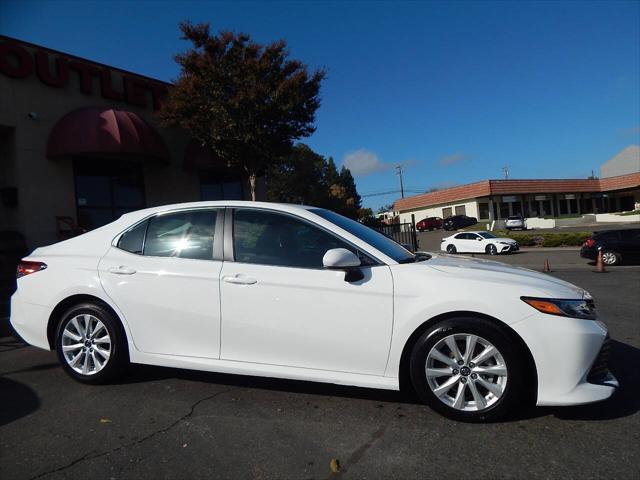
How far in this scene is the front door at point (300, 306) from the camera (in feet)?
10.4

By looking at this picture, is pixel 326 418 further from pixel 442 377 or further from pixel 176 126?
pixel 176 126

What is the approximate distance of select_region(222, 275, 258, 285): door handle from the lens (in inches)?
135

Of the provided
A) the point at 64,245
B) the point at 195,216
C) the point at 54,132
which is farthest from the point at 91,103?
the point at 195,216

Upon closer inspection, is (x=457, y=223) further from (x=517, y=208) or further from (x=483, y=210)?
(x=517, y=208)

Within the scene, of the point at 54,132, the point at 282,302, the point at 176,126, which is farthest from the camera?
the point at 176,126

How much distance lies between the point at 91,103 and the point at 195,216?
36.6 feet

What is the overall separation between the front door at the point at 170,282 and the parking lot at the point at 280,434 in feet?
1.54

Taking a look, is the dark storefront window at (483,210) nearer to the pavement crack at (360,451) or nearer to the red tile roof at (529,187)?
the red tile roof at (529,187)

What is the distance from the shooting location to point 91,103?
12.9 metres

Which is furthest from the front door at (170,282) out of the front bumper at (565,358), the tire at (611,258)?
the tire at (611,258)

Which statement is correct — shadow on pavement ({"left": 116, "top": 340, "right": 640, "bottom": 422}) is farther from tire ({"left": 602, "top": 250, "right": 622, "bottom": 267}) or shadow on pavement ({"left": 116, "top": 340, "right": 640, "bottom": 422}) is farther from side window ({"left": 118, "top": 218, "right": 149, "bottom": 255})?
tire ({"left": 602, "top": 250, "right": 622, "bottom": 267})

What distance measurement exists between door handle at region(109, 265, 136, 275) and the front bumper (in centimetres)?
304

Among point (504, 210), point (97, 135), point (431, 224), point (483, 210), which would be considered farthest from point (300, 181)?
point (97, 135)

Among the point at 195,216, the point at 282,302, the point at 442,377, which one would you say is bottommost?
the point at 442,377
